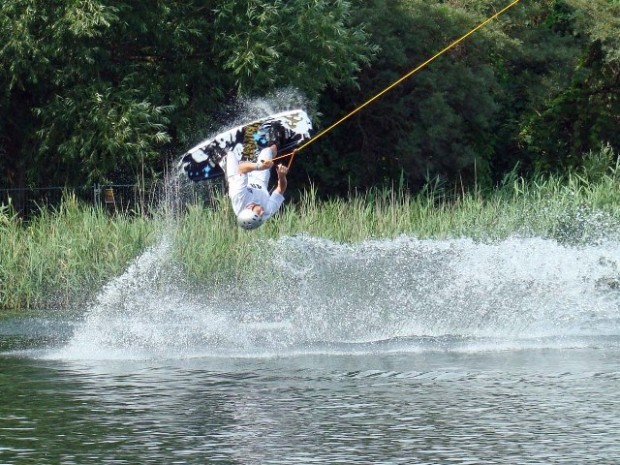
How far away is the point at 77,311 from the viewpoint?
61.6 ft

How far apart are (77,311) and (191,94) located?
9189mm

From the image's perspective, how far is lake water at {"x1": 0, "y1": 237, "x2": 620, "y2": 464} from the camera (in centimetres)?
923

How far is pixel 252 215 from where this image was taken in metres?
15.0

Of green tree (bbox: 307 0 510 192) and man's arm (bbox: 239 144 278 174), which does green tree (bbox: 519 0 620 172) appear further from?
man's arm (bbox: 239 144 278 174)

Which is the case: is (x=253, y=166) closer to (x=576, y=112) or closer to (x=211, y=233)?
(x=211, y=233)

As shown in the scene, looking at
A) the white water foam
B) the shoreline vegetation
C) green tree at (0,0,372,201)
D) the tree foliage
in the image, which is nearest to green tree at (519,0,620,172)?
the tree foliage

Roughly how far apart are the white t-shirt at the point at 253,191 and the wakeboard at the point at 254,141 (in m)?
0.65

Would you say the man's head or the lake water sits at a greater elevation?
the man's head

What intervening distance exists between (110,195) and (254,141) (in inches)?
327

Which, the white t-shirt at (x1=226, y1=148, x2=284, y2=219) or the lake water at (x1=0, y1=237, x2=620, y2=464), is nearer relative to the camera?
the lake water at (x1=0, y1=237, x2=620, y2=464)

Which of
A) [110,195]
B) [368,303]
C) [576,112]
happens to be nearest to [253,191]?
[368,303]

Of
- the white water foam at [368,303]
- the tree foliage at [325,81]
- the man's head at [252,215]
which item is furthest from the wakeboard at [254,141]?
the tree foliage at [325,81]

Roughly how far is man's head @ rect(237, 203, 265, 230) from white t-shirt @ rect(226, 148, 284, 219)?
73 millimetres

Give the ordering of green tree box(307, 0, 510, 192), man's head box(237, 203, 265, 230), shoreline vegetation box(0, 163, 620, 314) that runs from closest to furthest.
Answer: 1. man's head box(237, 203, 265, 230)
2. shoreline vegetation box(0, 163, 620, 314)
3. green tree box(307, 0, 510, 192)
